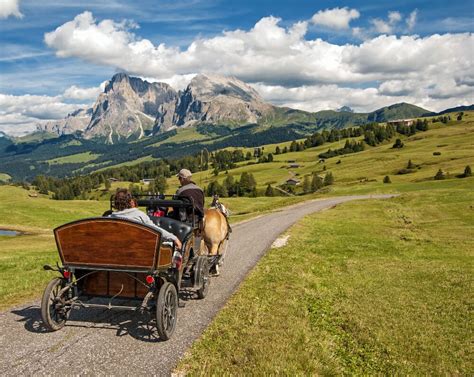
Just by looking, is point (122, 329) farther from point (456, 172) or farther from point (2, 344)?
point (456, 172)

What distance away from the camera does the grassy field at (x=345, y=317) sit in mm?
8203

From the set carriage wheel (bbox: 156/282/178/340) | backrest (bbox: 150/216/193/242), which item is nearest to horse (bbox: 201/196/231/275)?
backrest (bbox: 150/216/193/242)

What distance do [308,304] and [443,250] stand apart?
57.6ft

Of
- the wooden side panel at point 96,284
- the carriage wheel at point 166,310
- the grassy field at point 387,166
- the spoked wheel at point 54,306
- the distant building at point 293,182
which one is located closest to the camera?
the carriage wheel at point 166,310

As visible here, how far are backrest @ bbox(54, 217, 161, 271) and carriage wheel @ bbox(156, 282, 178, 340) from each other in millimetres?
739

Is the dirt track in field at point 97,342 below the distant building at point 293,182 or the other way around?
the other way around

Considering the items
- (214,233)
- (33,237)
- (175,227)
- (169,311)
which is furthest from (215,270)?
(33,237)

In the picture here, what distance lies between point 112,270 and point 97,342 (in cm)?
164

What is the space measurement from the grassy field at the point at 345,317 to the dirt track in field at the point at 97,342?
602 millimetres

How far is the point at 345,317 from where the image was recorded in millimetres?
11250

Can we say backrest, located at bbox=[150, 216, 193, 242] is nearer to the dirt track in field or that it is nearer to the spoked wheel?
the dirt track in field

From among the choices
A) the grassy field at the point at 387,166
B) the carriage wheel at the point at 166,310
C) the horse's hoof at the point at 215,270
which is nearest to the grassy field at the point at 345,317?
the carriage wheel at the point at 166,310

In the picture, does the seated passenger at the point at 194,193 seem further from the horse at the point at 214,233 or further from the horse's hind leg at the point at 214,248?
the horse's hind leg at the point at 214,248

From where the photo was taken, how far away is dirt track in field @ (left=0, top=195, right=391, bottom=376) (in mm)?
7824
